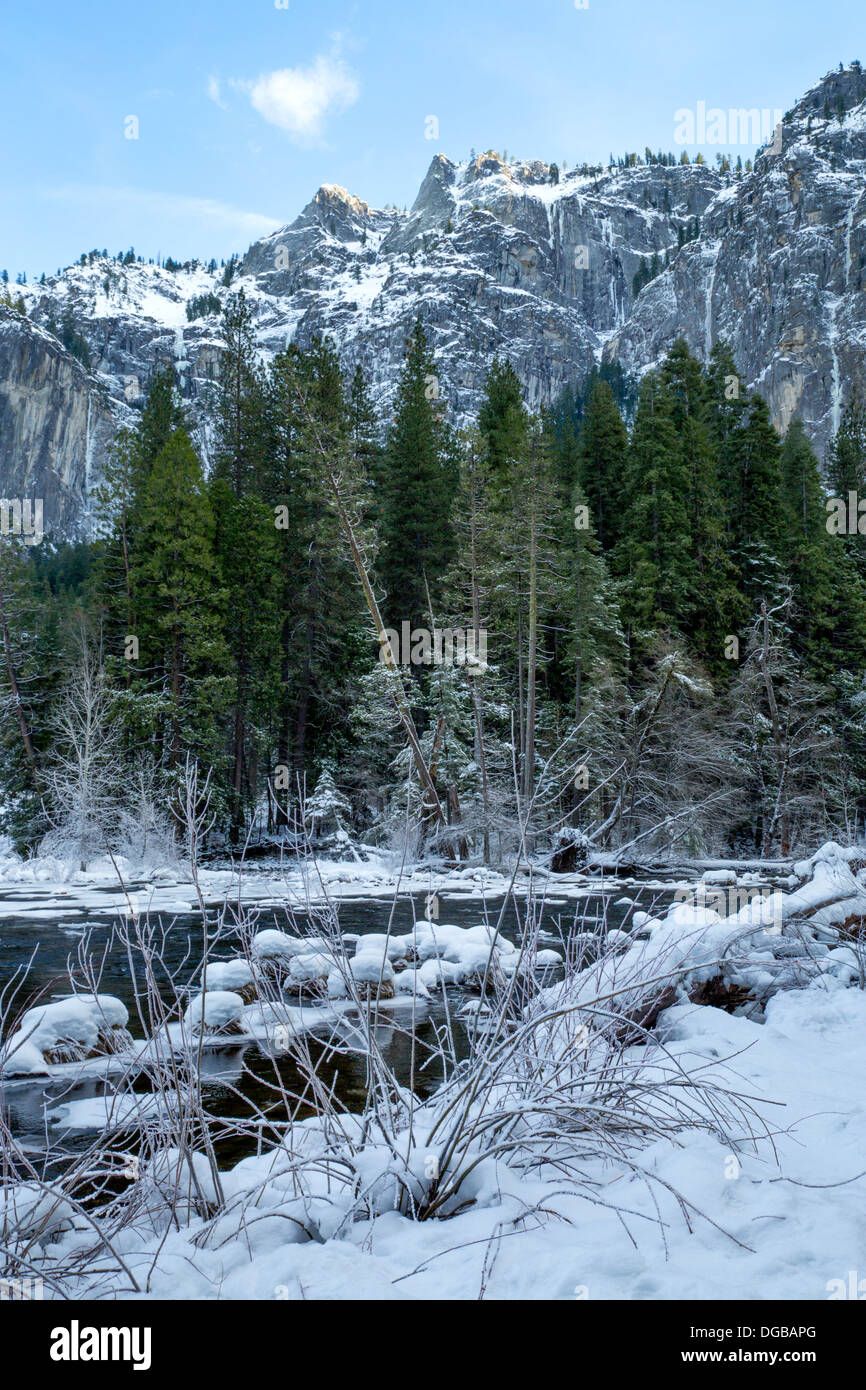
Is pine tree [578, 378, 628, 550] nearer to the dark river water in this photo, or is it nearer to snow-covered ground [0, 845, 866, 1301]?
the dark river water

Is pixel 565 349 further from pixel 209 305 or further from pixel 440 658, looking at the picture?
pixel 440 658

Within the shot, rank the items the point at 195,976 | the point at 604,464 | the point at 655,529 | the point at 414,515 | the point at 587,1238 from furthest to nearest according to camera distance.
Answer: the point at 604,464 < the point at 414,515 < the point at 655,529 < the point at 195,976 < the point at 587,1238

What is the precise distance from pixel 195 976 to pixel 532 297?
149 metres

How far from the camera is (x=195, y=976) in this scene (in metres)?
7.93

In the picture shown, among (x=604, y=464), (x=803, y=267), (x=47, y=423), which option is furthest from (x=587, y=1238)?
(x=47, y=423)

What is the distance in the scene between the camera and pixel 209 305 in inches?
6304

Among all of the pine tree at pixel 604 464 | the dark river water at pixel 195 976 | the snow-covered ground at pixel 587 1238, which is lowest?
the dark river water at pixel 195 976

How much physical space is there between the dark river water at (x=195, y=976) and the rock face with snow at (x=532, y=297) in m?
22.8

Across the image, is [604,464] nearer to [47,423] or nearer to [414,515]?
[414,515]

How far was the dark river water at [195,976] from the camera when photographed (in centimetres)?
462

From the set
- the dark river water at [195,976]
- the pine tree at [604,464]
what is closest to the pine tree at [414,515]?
the pine tree at [604,464]

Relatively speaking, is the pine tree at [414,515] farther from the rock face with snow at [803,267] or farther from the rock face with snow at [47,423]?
the rock face with snow at [47,423]

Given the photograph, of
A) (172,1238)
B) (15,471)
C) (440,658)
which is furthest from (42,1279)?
(15,471)
